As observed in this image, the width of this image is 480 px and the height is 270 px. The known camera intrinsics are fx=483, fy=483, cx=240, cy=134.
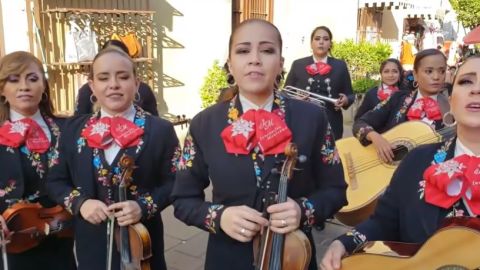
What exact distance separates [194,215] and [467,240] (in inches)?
36.9

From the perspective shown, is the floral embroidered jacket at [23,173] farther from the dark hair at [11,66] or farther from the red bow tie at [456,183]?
the red bow tie at [456,183]

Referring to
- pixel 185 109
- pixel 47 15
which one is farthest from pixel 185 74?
pixel 47 15

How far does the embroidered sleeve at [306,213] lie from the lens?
1690 mm

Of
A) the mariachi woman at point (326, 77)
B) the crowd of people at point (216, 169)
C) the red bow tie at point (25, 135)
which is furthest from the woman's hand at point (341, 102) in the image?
the red bow tie at point (25, 135)

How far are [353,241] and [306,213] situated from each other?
0.22 m

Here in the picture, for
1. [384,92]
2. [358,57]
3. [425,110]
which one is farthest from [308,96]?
[358,57]

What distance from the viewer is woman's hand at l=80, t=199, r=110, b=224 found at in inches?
82.7

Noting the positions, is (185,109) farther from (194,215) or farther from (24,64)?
(194,215)

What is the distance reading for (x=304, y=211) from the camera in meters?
1.69

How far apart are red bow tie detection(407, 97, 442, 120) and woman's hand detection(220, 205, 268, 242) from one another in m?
2.00

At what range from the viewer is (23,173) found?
2.45m

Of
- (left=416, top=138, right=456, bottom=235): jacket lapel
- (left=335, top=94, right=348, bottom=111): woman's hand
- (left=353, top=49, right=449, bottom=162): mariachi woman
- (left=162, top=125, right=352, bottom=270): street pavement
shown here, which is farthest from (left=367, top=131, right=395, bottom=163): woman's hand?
(left=335, top=94, right=348, bottom=111): woman's hand

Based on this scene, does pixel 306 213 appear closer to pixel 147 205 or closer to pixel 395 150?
pixel 147 205

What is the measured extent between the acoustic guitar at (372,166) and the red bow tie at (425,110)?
10 centimetres
